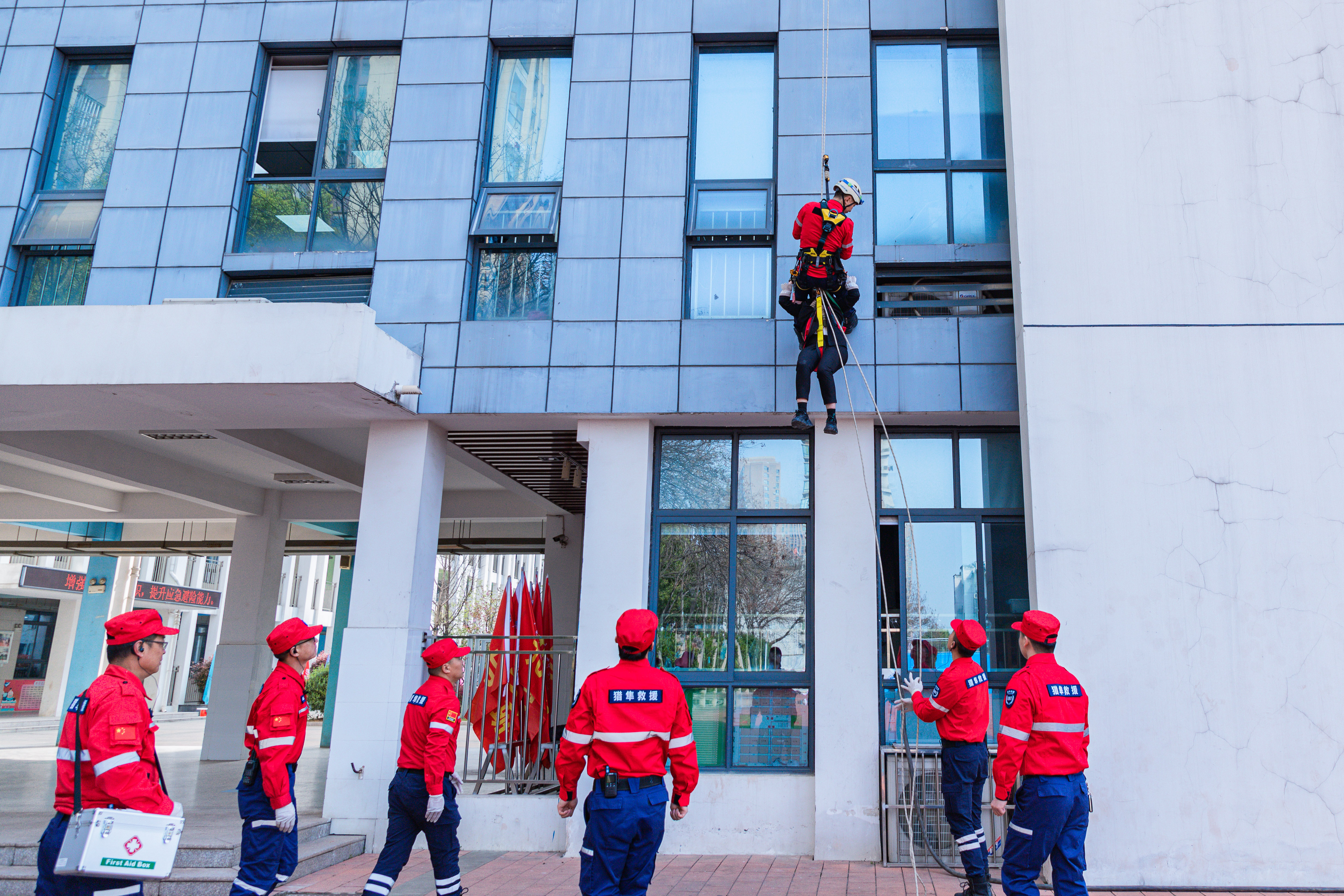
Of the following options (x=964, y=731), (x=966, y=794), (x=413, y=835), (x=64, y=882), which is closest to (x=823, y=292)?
(x=964, y=731)

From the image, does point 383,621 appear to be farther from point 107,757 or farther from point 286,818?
point 107,757

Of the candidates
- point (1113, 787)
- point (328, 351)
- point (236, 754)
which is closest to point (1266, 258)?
point (1113, 787)

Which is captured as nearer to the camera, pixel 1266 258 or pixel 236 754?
pixel 1266 258

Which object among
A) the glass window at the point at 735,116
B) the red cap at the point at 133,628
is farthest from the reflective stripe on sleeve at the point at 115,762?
the glass window at the point at 735,116

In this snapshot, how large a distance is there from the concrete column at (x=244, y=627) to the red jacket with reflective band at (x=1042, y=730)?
12427 mm

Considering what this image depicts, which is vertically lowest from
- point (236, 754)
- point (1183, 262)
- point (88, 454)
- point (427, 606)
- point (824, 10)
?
point (236, 754)

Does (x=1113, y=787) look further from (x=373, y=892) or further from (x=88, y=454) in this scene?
(x=88, y=454)

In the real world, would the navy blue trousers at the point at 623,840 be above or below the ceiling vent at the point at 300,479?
below

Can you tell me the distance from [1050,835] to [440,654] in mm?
3758

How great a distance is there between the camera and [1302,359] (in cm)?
758

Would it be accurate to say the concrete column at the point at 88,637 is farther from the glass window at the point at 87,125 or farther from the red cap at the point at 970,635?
the red cap at the point at 970,635

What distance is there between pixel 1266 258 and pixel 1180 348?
1.12 meters

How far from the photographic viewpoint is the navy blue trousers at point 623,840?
4500 millimetres

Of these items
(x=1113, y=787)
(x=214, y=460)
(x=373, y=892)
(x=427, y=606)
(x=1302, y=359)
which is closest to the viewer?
(x=373, y=892)
